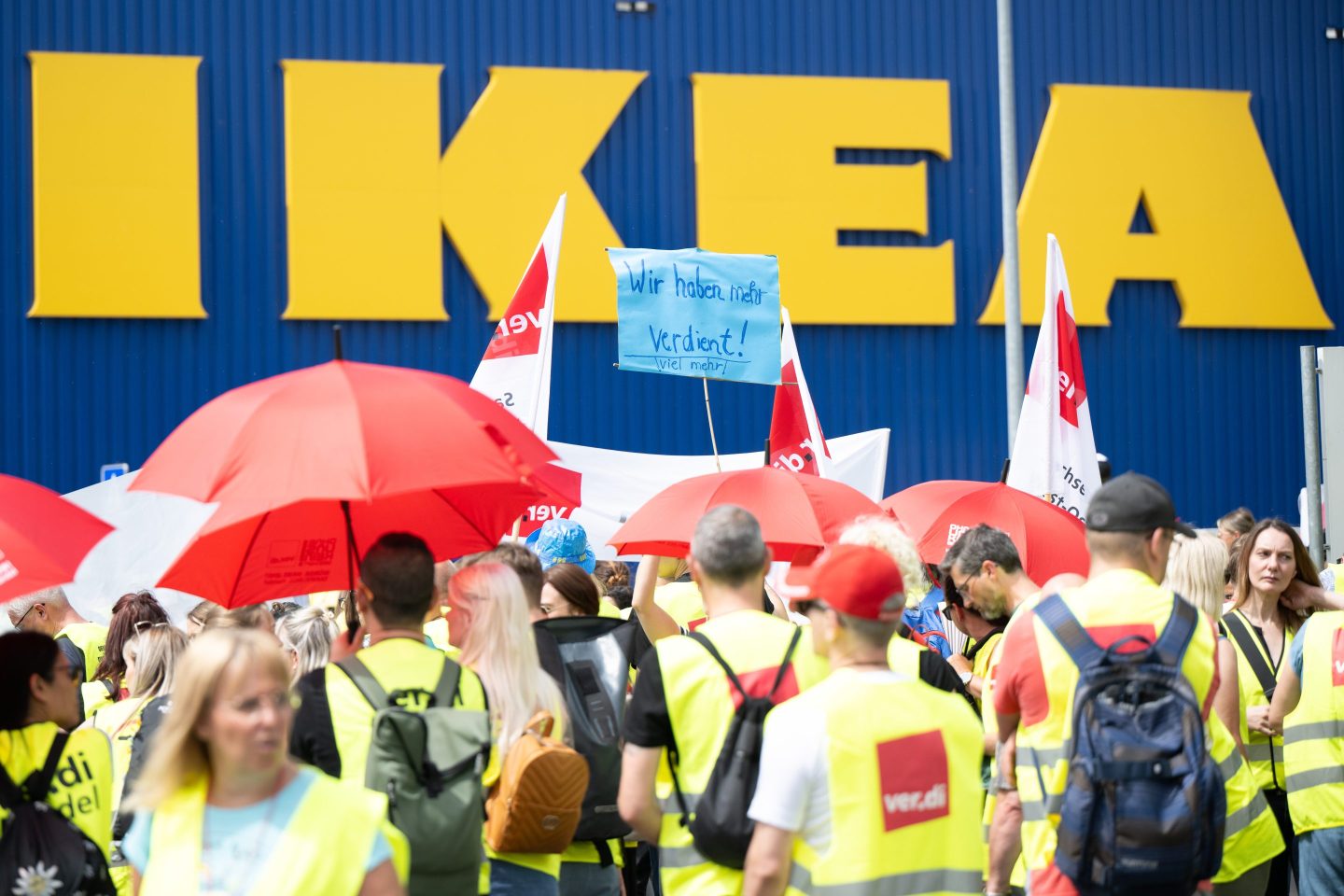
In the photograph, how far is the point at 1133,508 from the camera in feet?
14.7

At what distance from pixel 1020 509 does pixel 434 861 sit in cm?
403

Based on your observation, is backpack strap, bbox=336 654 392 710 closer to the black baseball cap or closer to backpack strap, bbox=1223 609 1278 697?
the black baseball cap

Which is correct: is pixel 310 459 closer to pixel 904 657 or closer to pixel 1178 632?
pixel 904 657

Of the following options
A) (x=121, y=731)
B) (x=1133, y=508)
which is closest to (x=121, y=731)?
(x=121, y=731)

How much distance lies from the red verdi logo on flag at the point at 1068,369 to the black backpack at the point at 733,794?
649 centimetres

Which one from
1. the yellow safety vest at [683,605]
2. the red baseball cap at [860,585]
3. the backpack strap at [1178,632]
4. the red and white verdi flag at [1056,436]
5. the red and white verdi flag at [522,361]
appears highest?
the red and white verdi flag at [522,361]

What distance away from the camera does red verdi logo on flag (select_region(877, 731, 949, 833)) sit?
12.5ft

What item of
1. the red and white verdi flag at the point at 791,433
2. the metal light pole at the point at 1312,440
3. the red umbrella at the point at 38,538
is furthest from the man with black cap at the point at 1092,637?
the red and white verdi flag at the point at 791,433

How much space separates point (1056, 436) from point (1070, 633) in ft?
19.9

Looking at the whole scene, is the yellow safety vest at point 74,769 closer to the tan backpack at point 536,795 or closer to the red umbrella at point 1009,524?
the tan backpack at point 536,795

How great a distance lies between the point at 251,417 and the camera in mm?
4371

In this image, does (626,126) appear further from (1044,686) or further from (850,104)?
(1044,686)

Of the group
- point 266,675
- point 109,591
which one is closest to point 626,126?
point 109,591

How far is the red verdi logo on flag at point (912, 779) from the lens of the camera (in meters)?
3.81
